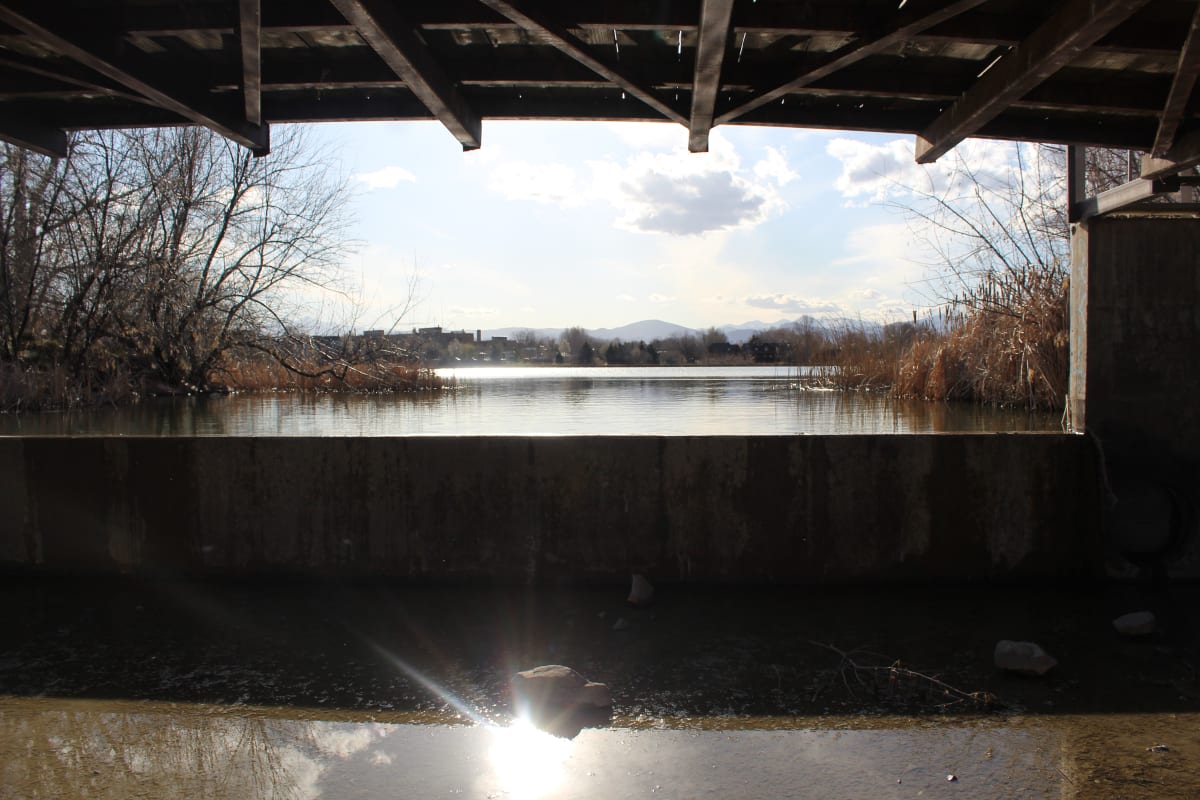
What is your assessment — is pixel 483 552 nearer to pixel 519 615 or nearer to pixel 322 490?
pixel 519 615

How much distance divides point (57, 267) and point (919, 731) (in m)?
20.8

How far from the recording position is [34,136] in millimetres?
5215

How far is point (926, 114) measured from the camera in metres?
5.11

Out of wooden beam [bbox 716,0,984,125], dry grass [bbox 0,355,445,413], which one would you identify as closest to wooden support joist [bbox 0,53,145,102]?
wooden beam [bbox 716,0,984,125]

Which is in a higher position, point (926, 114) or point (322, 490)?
point (926, 114)

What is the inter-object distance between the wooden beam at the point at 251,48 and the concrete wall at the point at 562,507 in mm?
1970

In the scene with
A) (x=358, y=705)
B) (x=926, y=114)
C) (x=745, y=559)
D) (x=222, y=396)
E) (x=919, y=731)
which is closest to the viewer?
(x=919, y=731)

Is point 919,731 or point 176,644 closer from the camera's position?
point 919,731

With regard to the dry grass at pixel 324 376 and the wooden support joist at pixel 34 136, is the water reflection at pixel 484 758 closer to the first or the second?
the wooden support joist at pixel 34 136

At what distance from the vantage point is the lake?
1052 centimetres

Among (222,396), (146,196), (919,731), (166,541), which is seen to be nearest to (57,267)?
(146,196)

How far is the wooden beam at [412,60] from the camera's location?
3.49m

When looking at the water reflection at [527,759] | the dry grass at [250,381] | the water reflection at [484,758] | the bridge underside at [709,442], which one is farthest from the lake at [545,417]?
the water reflection at [527,759]

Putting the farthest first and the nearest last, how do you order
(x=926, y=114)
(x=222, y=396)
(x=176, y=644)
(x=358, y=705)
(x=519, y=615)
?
(x=222, y=396) < (x=926, y=114) < (x=519, y=615) < (x=176, y=644) < (x=358, y=705)
